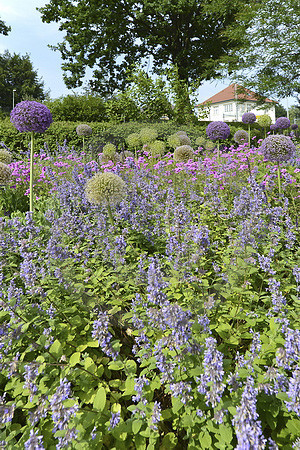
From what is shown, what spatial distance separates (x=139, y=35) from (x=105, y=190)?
27.0 meters

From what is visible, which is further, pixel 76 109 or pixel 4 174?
Answer: pixel 76 109

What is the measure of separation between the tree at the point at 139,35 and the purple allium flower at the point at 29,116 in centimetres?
2155

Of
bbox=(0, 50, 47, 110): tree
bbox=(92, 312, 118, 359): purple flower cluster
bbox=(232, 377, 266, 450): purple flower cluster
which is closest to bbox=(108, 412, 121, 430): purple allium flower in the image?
bbox=(92, 312, 118, 359): purple flower cluster

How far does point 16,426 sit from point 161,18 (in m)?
28.5

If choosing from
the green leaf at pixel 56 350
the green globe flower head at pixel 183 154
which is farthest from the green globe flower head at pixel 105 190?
the green globe flower head at pixel 183 154

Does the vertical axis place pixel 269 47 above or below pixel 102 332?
above

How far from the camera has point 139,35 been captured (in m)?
25.6

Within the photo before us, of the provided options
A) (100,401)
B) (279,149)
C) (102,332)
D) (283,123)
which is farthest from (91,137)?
(100,401)

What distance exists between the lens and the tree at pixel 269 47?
71.7 feet

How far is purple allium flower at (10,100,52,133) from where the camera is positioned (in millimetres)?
4398

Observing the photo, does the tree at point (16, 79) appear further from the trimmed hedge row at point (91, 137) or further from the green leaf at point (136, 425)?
the green leaf at point (136, 425)

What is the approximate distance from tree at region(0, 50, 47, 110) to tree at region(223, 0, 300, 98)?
40.2 meters

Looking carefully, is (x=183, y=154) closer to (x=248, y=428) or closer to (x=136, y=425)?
(x=136, y=425)

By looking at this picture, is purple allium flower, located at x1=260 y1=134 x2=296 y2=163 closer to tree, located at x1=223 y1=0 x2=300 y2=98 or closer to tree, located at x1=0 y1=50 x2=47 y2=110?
tree, located at x1=223 y1=0 x2=300 y2=98
